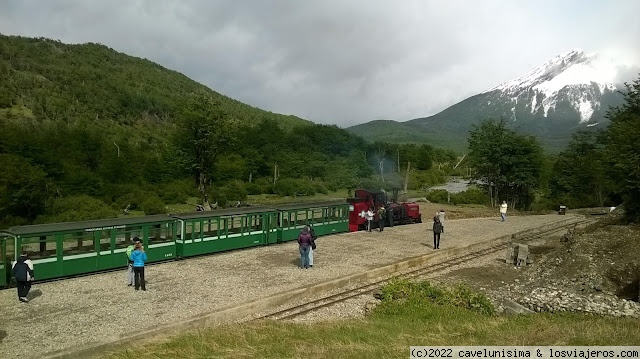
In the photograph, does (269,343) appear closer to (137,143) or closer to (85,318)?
(85,318)

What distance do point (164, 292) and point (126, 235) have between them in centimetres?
400

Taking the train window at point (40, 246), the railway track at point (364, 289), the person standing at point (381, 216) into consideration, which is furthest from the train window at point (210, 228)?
the person standing at point (381, 216)

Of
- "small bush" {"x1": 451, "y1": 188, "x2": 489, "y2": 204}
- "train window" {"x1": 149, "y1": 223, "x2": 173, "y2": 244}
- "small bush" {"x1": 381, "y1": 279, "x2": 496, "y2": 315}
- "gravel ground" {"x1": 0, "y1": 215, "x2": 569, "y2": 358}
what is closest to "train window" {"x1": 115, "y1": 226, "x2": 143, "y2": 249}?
"train window" {"x1": 149, "y1": 223, "x2": 173, "y2": 244}

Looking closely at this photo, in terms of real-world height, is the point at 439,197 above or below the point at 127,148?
below

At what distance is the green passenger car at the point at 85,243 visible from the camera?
605 inches

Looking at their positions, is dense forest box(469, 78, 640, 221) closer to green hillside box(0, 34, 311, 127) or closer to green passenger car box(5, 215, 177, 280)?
green hillside box(0, 34, 311, 127)

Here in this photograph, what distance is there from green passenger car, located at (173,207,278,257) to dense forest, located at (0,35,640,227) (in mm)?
14448

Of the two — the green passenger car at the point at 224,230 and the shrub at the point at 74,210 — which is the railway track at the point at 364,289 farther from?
the shrub at the point at 74,210

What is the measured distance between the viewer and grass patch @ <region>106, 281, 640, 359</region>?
27.8 ft

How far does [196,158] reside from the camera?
48.4 metres

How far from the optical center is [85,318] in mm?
12117

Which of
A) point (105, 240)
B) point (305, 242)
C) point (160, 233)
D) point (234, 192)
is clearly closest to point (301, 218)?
point (305, 242)

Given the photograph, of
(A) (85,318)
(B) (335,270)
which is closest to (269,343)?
(A) (85,318)

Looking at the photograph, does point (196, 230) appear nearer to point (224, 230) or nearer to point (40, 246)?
point (224, 230)
